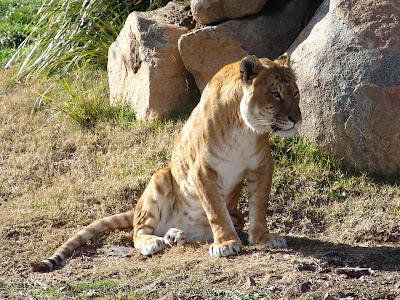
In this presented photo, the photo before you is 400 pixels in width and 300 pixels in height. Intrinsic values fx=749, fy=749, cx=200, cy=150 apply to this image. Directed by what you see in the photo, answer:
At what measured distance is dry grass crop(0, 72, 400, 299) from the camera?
5824 mm

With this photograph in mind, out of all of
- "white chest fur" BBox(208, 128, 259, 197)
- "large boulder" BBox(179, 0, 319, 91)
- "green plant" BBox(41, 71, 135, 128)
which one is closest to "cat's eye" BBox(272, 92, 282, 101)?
"white chest fur" BBox(208, 128, 259, 197)

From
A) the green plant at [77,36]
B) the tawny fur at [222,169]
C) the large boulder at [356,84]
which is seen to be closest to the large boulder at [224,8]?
the large boulder at [356,84]

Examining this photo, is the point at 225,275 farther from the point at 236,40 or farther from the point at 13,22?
the point at 13,22

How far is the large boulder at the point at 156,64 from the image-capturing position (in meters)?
9.50

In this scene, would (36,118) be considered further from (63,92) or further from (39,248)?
(39,248)

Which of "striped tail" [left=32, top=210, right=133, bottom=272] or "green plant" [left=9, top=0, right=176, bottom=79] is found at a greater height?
"green plant" [left=9, top=0, right=176, bottom=79]

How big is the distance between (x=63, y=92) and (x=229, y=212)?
14.9 ft

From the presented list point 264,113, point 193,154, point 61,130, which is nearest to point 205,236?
point 193,154

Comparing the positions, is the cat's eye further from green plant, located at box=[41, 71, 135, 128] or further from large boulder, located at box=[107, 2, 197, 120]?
green plant, located at box=[41, 71, 135, 128]

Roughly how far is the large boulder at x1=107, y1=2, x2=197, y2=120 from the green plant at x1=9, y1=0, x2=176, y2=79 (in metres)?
1.30

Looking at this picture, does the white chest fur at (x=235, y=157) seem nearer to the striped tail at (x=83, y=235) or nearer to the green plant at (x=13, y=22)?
the striped tail at (x=83, y=235)

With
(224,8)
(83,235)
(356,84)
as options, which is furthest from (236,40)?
(83,235)

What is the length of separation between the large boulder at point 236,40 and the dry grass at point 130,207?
89cm

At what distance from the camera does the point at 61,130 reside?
33.1ft
